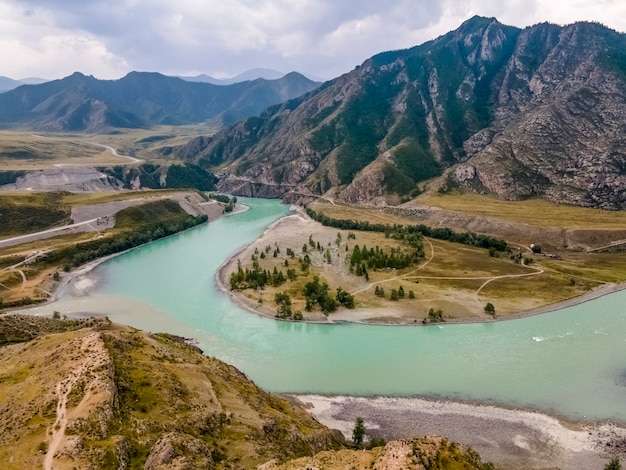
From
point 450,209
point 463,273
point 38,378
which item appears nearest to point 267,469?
point 38,378

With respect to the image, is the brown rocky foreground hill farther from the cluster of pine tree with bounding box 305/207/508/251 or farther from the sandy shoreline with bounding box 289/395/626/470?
the cluster of pine tree with bounding box 305/207/508/251

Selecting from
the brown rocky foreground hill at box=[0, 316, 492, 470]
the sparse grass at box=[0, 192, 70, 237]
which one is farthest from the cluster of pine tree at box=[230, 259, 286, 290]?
the sparse grass at box=[0, 192, 70, 237]

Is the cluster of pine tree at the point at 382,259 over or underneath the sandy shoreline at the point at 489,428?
over

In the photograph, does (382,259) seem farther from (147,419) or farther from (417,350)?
(147,419)

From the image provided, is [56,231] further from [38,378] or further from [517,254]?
[517,254]

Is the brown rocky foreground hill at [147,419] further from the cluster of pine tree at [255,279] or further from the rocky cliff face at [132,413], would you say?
the cluster of pine tree at [255,279]

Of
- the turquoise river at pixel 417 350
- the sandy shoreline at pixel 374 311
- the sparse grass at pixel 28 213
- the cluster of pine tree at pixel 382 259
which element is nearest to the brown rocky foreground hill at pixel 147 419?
the turquoise river at pixel 417 350

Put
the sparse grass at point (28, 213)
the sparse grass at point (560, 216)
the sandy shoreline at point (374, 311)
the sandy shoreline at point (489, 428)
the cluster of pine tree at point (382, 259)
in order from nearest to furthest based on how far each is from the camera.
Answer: the sandy shoreline at point (489, 428) < the sandy shoreline at point (374, 311) < the cluster of pine tree at point (382, 259) < the sparse grass at point (560, 216) < the sparse grass at point (28, 213)
